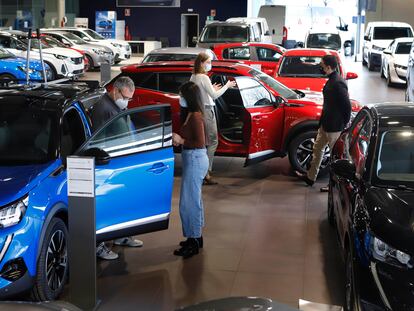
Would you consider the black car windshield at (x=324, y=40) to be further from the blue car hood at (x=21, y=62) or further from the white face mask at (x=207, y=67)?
the white face mask at (x=207, y=67)

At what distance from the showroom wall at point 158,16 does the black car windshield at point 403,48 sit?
1627 centimetres

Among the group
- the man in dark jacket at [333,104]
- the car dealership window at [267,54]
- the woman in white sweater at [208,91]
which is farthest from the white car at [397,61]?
the woman in white sweater at [208,91]

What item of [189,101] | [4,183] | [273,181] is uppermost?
[189,101]

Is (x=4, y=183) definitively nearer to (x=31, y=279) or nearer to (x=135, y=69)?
(x=31, y=279)

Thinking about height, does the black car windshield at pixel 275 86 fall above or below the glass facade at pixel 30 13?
below

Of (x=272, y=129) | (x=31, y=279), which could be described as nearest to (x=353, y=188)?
(x=31, y=279)

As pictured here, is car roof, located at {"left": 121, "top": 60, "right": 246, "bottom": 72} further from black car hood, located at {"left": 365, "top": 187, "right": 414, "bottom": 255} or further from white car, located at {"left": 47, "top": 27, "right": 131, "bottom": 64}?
white car, located at {"left": 47, "top": 27, "right": 131, "bottom": 64}

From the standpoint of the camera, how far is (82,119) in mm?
5988

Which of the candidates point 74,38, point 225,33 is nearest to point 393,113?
point 225,33

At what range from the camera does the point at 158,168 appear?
564 centimetres

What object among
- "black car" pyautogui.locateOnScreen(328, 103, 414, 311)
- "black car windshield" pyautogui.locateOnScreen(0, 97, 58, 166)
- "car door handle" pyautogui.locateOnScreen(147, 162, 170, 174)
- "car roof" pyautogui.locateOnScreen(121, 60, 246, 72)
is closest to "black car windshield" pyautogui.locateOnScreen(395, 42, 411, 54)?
"car roof" pyautogui.locateOnScreen(121, 60, 246, 72)

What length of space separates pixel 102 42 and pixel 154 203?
22.6m

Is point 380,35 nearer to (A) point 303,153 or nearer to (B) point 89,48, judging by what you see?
(B) point 89,48

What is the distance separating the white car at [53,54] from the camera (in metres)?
20.1
